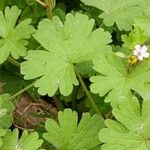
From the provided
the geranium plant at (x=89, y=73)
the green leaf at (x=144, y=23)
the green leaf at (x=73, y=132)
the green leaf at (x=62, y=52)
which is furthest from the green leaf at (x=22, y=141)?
the green leaf at (x=144, y=23)

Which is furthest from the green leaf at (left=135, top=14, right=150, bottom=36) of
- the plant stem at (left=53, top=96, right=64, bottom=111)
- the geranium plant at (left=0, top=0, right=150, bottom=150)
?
the plant stem at (left=53, top=96, right=64, bottom=111)

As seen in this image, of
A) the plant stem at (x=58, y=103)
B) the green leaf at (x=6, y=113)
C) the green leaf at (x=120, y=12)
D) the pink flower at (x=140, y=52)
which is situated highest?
the pink flower at (x=140, y=52)

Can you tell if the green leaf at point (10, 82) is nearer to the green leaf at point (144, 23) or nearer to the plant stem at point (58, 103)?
the plant stem at point (58, 103)

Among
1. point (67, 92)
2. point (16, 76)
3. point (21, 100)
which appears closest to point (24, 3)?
point (16, 76)

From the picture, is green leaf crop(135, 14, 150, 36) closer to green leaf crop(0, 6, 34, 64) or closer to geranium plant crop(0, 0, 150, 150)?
geranium plant crop(0, 0, 150, 150)

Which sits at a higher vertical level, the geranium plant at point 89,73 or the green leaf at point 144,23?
the green leaf at point 144,23

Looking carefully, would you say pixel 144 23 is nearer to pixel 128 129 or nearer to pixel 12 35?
pixel 128 129
